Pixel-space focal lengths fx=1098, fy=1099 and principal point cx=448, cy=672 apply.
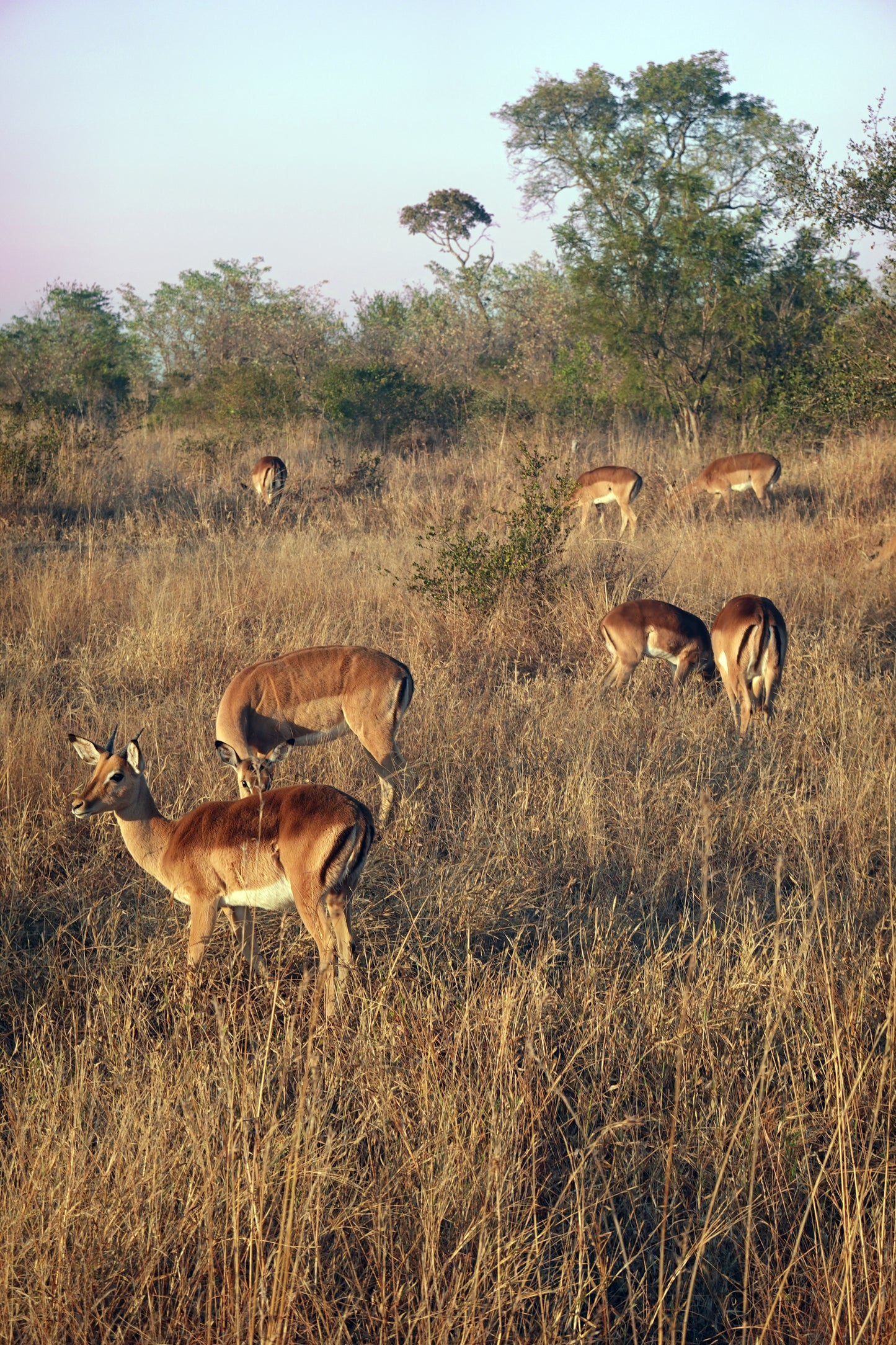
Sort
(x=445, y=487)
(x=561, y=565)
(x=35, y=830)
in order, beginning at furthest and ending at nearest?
(x=445, y=487), (x=561, y=565), (x=35, y=830)

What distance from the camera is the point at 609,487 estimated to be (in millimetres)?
12836

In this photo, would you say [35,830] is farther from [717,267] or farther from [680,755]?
[717,267]

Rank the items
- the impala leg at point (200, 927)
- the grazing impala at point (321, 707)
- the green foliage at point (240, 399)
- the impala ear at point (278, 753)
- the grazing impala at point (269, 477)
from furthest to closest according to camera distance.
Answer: the green foliage at point (240, 399)
the grazing impala at point (269, 477)
the grazing impala at point (321, 707)
the impala ear at point (278, 753)
the impala leg at point (200, 927)

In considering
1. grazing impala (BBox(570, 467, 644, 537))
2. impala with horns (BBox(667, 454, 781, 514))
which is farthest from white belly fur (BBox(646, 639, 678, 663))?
impala with horns (BBox(667, 454, 781, 514))

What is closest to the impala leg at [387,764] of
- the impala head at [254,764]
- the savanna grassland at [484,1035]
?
the savanna grassland at [484,1035]

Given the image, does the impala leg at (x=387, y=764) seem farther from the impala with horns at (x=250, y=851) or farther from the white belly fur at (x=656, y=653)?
the white belly fur at (x=656, y=653)

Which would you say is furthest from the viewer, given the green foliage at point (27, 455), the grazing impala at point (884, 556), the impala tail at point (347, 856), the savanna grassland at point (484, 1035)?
the green foliage at point (27, 455)

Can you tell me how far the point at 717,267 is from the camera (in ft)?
50.6

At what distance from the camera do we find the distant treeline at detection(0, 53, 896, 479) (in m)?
12.2

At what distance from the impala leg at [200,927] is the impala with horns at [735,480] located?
33.4 feet

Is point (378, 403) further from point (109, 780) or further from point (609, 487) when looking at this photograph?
point (109, 780)

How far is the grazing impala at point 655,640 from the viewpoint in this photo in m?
6.64

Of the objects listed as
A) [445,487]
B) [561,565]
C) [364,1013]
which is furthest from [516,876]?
[445,487]

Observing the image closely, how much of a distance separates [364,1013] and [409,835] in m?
1.43
